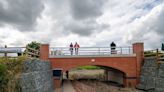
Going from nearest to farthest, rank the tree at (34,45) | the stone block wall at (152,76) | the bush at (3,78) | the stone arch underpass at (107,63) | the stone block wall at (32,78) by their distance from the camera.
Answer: the bush at (3,78) < the stone block wall at (32,78) < the stone block wall at (152,76) < the stone arch underpass at (107,63) < the tree at (34,45)

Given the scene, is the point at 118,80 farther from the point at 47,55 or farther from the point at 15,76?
the point at 15,76

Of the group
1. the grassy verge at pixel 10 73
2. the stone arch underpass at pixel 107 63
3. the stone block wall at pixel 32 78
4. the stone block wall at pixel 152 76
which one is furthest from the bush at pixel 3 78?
the stone arch underpass at pixel 107 63

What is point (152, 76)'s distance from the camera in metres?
18.6

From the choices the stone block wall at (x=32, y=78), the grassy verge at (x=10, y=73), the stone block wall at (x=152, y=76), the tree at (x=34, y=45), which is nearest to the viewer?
the grassy verge at (x=10, y=73)

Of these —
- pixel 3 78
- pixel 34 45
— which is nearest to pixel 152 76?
pixel 3 78

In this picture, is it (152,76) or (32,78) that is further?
(152,76)

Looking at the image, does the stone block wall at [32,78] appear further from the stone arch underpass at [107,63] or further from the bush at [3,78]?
the stone arch underpass at [107,63]

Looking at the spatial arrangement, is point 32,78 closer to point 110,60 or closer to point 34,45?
point 110,60

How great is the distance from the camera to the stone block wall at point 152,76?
672 inches

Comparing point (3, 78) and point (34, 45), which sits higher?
point (34, 45)

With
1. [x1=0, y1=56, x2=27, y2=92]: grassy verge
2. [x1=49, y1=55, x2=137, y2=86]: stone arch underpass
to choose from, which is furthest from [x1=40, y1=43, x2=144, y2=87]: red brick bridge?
[x1=0, y1=56, x2=27, y2=92]: grassy verge

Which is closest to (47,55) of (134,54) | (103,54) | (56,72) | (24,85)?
(56,72)

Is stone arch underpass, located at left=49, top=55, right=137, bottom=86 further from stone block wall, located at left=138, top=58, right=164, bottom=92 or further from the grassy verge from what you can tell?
the grassy verge

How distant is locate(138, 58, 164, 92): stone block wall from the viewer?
17.1m
